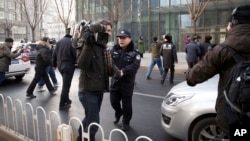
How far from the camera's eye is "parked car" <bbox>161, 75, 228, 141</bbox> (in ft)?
12.5

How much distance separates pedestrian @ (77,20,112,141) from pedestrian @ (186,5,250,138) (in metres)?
1.45

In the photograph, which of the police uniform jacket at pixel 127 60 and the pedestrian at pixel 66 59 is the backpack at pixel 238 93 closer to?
the police uniform jacket at pixel 127 60

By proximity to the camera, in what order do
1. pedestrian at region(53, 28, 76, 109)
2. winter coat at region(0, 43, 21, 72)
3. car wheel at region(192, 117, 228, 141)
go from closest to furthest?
car wheel at region(192, 117, 228, 141) < pedestrian at region(53, 28, 76, 109) < winter coat at region(0, 43, 21, 72)

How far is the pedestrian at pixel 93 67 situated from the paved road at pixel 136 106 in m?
1.24

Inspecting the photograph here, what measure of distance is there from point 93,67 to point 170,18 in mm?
25373

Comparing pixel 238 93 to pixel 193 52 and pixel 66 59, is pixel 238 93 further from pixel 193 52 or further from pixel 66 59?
pixel 193 52

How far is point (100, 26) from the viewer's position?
3637 millimetres

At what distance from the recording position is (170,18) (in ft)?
92.8

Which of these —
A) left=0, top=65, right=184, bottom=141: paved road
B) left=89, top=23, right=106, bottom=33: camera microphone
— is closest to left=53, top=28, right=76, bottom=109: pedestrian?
left=0, top=65, right=184, bottom=141: paved road

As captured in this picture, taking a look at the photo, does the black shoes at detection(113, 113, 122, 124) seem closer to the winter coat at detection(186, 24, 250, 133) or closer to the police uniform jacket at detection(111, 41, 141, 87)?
the police uniform jacket at detection(111, 41, 141, 87)

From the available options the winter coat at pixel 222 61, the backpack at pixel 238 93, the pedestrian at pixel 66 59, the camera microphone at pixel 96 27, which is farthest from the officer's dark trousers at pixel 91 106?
the pedestrian at pixel 66 59

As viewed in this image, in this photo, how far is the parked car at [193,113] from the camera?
3.81 metres

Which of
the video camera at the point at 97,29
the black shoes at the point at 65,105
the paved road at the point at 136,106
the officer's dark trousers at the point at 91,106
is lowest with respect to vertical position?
the paved road at the point at 136,106

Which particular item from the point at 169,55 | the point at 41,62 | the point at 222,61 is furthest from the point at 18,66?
the point at 222,61
